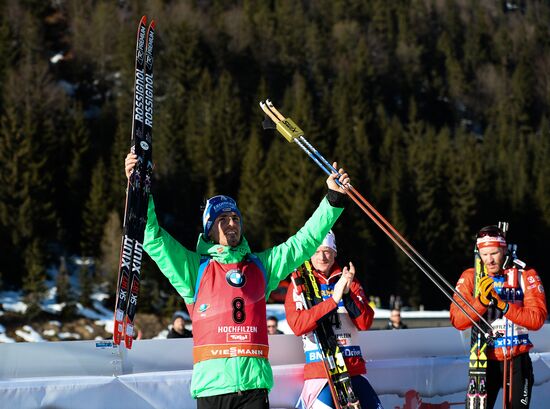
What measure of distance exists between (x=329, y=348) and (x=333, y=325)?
19 centimetres

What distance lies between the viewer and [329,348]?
6.28 m

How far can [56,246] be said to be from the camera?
56.7 meters

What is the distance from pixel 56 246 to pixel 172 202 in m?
7.81

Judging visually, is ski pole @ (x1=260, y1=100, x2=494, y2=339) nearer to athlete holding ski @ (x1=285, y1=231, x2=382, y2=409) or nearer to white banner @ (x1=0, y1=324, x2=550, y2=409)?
athlete holding ski @ (x1=285, y1=231, x2=382, y2=409)

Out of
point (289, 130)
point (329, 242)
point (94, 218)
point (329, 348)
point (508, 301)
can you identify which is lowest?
point (329, 348)

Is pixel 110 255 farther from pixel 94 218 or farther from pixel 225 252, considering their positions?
pixel 225 252

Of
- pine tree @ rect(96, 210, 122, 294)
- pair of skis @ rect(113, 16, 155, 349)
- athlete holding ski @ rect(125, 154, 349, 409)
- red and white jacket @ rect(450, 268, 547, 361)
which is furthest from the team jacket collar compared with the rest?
pine tree @ rect(96, 210, 122, 294)

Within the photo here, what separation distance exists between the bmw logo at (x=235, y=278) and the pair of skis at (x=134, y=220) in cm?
58

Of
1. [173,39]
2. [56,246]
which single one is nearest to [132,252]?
[56,246]

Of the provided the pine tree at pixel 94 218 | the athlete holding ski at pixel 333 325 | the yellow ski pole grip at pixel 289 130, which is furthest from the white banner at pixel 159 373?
the pine tree at pixel 94 218

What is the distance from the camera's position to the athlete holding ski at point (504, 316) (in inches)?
257

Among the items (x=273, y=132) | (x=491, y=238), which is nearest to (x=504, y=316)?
(x=491, y=238)

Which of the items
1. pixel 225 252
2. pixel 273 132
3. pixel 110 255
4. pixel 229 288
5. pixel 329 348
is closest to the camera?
pixel 229 288

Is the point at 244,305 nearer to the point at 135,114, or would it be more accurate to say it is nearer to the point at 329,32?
the point at 135,114
